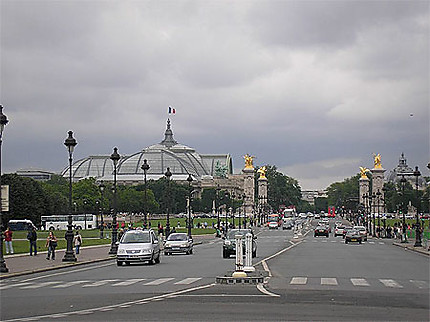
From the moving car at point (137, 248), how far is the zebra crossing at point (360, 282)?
37.7ft

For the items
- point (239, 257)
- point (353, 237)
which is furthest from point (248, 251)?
point (353, 237)

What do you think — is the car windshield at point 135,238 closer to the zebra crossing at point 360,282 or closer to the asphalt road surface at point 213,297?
the asphalt road surface at point 213,297

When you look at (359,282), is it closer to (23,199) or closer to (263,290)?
(263,290)

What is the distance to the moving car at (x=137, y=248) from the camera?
3603 centimetres

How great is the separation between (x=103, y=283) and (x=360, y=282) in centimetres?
833

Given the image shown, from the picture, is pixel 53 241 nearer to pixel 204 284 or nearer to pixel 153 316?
pixel 204 284

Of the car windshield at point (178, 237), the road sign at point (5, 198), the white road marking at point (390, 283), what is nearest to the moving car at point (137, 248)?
the road sign at point (5, 198)

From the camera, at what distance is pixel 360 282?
24500 millimetres

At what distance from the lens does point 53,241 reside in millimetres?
41469

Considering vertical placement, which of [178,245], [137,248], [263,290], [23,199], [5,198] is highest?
[23,199]

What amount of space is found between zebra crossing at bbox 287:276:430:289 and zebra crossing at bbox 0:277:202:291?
3448 millimetres

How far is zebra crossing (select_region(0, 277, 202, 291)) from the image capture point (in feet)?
79.5

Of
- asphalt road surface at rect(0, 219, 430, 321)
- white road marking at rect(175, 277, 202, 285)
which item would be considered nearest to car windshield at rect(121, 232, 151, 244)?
asphalt road surface at rect(0, 219, 430, 321)

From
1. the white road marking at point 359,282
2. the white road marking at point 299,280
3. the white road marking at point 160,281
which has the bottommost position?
the white road marking at point 359,282
